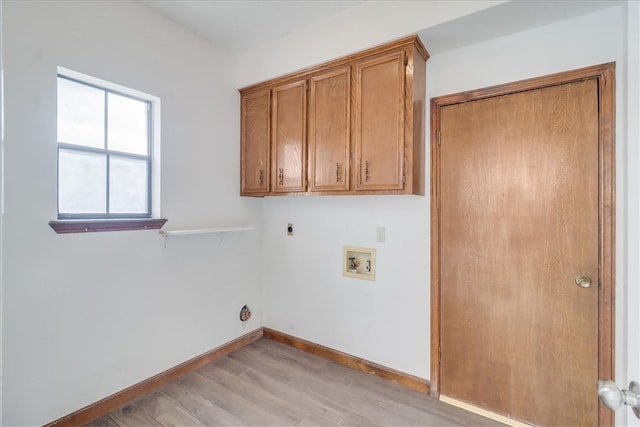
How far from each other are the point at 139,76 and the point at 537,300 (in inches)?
124

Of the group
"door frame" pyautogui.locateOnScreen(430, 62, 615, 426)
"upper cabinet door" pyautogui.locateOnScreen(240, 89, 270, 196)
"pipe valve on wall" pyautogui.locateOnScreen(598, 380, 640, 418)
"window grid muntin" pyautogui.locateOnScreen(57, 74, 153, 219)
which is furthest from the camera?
"upper cabinet door" pyautogui.locateOnScreen(240, 89, 270, 196)

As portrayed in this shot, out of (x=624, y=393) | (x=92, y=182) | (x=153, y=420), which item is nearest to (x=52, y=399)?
(x=153, y=420)

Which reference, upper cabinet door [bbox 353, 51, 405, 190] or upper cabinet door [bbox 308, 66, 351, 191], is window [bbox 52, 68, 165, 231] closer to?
upper cabinet door [bbox 308, 66, 351, 191]

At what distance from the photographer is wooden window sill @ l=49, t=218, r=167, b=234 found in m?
1.99

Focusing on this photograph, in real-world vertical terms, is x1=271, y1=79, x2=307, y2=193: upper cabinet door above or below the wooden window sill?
above

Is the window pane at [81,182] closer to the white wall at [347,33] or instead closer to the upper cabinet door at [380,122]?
the white wall at [347,33]

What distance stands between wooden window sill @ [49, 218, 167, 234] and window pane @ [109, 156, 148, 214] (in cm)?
14

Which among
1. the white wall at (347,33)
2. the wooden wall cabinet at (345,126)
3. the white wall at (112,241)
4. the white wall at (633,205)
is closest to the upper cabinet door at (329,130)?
the wooden wall cabinet at (345,126)

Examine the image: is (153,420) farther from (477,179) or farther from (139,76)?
(477,179)

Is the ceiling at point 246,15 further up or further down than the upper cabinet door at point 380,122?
further up

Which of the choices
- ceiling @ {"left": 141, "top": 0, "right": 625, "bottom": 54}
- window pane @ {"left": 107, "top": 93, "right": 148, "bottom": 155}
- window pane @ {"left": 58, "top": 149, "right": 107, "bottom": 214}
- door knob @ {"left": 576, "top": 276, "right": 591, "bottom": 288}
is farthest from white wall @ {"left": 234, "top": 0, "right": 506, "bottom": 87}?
door knob @ {"left": 576, "top": 276, "right": 591, "bottom": 288}

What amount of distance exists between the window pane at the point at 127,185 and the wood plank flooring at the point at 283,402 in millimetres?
1399

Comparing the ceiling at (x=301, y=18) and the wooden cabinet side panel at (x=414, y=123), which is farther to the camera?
the wooden cabinet side panel at (x=414, y=123)

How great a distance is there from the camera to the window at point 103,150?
209cm
